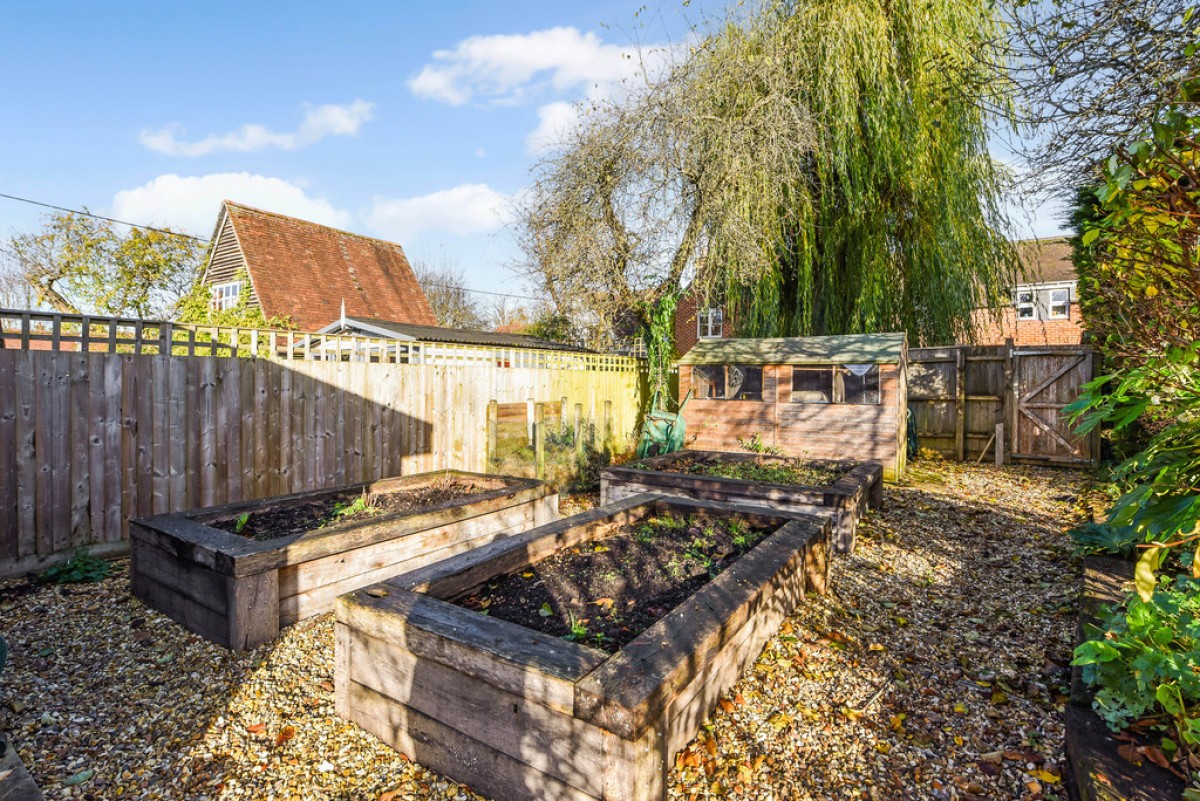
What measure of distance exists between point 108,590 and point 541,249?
26.3ft

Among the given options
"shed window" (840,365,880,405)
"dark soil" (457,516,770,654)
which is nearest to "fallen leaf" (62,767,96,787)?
"dark soil" (457,516,770,654)

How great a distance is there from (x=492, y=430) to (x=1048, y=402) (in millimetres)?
8888

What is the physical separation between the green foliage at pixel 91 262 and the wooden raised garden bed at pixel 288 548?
15445mm

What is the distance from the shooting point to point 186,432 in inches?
189

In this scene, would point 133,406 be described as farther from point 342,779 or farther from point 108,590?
point 342,779

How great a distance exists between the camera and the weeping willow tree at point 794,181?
31.0ft

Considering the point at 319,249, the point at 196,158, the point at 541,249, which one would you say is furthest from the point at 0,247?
the point at 541,249

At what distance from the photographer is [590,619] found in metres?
2.70

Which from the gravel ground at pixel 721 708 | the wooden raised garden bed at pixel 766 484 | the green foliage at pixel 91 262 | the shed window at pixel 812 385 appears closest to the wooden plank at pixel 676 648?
the gravel ground at pixel 721 708

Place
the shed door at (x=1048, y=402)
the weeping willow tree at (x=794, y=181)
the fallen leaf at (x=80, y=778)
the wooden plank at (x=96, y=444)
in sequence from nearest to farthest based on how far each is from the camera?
the fallen leaf at (x=80, y=778)
the wooden plank at (x=96, y=444)
the shed door at (x=1048, y=402)
the weeping willow tree at (x=794, y=181)

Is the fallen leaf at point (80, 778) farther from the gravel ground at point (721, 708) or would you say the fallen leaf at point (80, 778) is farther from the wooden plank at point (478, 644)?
the wooden plank at point (478, 644)

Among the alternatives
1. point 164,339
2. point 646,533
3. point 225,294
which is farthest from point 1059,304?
point 225,294

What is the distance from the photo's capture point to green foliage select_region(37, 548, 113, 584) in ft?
13.1

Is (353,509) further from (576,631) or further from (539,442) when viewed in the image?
(539,442)
